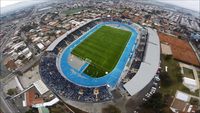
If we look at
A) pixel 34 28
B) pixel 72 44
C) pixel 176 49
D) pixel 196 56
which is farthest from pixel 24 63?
pixel 196 56

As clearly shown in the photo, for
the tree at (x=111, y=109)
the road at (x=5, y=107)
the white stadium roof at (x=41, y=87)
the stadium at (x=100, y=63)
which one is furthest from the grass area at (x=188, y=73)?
the road at (x=5, y=107)

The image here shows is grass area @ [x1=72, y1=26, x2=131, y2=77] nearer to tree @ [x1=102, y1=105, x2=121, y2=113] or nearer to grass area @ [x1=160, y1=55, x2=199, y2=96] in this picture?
tree @ [x1=102, y1=105, x2=121, y2=113]

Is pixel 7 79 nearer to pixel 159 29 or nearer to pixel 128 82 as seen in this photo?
pixel 128 82

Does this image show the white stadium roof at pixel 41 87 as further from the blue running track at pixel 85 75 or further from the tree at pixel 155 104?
the tree at pixel 155 104

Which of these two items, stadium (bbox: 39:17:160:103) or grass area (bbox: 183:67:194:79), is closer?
stadium (bbox: 39:17:160:103)

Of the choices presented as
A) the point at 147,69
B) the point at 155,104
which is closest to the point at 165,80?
the point at 147,69

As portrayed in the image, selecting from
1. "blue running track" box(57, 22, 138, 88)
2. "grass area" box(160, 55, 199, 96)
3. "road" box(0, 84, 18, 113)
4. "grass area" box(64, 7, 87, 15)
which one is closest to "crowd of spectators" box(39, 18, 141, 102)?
"blue running track" box(57, 22, 138, 88)

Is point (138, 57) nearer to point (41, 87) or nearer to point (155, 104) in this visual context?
point (155, 104)

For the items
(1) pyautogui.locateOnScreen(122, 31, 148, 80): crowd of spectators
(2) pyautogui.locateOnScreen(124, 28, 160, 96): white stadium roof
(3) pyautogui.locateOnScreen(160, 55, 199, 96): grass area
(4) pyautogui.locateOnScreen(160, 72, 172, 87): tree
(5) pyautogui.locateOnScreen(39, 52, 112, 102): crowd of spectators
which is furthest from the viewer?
(1) pyautogui.locateOnScreen(122, 31, 148, 80): crowd of spectators
